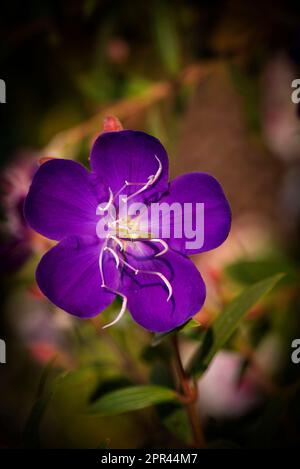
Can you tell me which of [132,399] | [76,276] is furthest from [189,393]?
[76,276]

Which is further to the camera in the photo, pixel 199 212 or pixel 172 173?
pixel 172 173

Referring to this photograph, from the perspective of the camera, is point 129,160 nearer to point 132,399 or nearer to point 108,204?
point 108,204

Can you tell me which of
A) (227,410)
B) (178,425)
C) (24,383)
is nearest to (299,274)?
(227,410)

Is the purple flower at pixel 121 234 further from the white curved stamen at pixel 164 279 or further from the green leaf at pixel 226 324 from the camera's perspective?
the green leaf at pixel 226 324

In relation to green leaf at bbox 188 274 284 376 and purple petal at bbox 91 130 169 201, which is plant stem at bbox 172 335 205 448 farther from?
purple petal at bbox 91 130 169 201
